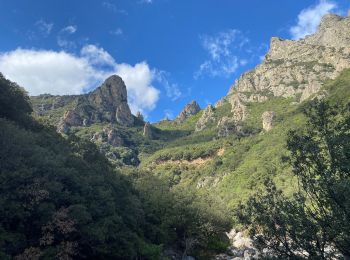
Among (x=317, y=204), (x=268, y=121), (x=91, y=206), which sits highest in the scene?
(x=268, y=121)

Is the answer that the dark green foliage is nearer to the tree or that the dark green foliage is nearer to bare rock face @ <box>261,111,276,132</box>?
the tree

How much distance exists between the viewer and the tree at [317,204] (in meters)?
14.1

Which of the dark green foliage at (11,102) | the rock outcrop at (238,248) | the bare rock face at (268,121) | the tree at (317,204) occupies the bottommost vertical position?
the tree at (317,204)

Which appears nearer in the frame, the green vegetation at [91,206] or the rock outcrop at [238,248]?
the green vegetation at [91,206]

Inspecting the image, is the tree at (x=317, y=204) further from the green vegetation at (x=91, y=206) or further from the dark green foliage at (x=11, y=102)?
the dark green foliage at (x=11, y=102)

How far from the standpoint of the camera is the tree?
46.3ft

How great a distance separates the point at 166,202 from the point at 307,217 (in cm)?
4697

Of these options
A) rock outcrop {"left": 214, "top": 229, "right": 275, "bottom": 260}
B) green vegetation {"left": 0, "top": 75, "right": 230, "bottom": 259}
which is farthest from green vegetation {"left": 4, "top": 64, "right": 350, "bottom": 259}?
rock outcrop {"left": 214, "top": 229, "right": 275, "bottom": 260}

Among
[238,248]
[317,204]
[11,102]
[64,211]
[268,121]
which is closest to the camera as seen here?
[317,204]

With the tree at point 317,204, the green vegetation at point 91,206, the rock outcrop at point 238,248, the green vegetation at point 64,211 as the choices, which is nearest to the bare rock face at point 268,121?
the rock outcrop at point 238,248

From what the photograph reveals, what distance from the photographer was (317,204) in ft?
52.1

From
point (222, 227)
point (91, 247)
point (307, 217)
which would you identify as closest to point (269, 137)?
point (222, 227)

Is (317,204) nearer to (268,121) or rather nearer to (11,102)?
(11,102)

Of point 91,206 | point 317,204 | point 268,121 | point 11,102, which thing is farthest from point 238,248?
point 268,121
